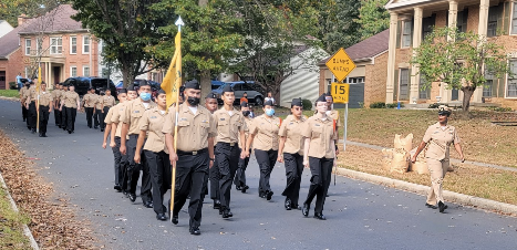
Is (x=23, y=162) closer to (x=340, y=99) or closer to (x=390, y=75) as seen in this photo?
(x=340, y=99)

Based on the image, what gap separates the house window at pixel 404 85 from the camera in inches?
1398

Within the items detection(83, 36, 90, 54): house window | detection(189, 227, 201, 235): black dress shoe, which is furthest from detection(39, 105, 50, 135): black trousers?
detection(83, 36, 90, 54): house window

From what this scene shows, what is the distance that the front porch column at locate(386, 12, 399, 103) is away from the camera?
35.5 m

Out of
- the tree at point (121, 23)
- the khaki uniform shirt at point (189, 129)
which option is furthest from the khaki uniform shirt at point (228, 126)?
the tree at point (121, 23)

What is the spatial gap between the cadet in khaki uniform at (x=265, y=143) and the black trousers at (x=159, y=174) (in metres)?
2.30

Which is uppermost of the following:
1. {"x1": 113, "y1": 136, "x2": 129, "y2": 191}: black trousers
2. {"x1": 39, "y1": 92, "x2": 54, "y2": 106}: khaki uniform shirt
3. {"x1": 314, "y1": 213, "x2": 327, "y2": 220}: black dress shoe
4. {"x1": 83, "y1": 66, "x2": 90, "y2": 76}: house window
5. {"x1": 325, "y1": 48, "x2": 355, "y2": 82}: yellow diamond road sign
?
{"x1": 83, "y1": 66, "x2": 90, "y2": 76}: house window

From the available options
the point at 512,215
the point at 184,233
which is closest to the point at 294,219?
the point at 184,233

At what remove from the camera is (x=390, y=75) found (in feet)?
117

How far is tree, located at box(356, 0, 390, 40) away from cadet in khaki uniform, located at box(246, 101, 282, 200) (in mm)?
40731

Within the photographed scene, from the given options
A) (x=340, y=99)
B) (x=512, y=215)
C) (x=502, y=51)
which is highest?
(x=502, y=51)

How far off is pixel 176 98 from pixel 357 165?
812 cm

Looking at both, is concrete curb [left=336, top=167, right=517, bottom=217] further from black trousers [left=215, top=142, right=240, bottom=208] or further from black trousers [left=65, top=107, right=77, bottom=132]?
black trousers [left=65, top=107, right=77, bottom=132]

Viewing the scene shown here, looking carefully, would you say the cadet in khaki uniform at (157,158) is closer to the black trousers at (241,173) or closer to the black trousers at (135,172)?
the black trousers at (135,172)

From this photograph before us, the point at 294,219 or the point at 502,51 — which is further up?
the point at 502,51
